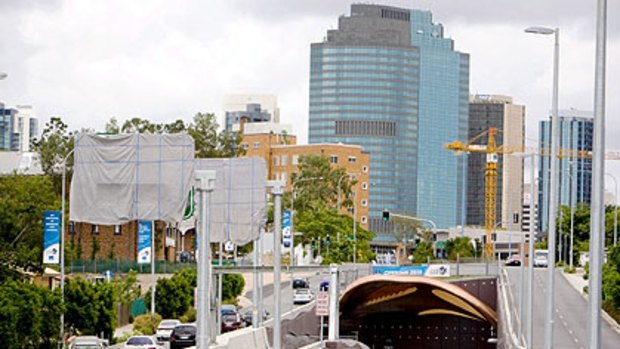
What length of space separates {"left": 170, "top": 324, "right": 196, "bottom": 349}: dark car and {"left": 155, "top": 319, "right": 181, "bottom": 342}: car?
511cm

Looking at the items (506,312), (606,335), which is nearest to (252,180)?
(506,312)

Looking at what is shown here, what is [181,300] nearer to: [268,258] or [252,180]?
[252,180]

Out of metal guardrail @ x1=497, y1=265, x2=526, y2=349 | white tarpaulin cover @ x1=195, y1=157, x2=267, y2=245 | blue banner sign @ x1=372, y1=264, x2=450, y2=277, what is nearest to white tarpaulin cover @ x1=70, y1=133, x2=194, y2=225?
white tarpaulin cover @ x1=195, y1=157, x2=267, y2=245

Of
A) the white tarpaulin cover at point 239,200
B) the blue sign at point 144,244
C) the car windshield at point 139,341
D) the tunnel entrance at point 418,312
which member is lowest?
the tunnel entrance at point 418,312

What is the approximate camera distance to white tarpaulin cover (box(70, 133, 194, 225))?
47.0m

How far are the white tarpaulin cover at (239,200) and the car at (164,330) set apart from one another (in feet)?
32.6

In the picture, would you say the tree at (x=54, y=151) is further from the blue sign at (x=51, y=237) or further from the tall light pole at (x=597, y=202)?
the tall light pole at (x=597, y=202)

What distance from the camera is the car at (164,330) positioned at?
2788 inches

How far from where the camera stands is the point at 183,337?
212ft

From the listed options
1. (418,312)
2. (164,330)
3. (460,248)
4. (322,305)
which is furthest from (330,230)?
(322,305)

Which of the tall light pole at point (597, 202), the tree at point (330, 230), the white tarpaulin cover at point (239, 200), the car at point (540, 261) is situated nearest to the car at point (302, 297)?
the tree at point (330, 230)

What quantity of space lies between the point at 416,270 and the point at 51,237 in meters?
43.1

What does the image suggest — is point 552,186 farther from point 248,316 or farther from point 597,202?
point 248,316

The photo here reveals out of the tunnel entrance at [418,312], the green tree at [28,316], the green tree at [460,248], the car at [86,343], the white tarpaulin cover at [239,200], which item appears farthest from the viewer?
the green tree at [460,248]
